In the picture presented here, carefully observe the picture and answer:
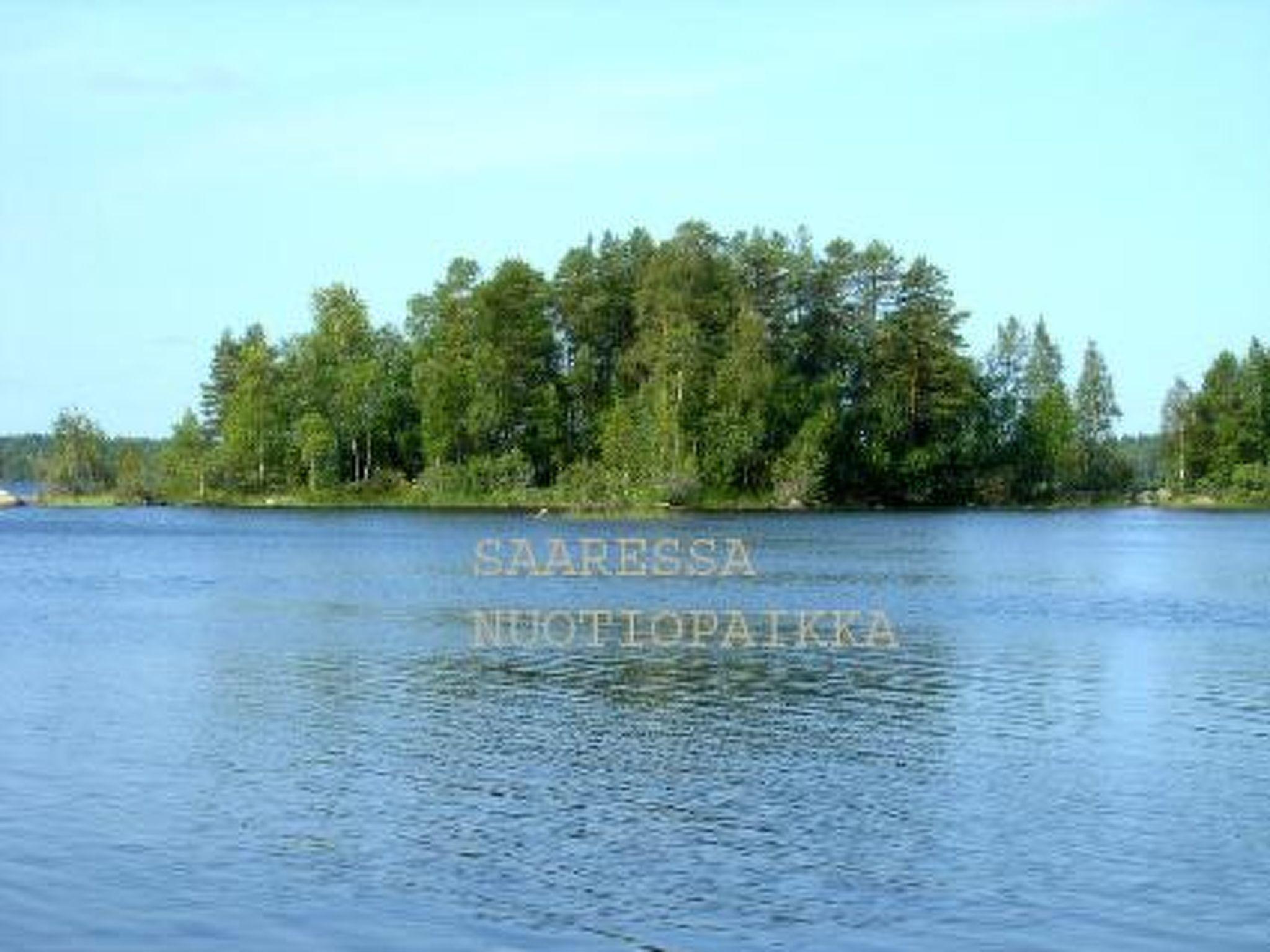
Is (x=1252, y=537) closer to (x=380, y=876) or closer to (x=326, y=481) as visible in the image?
(x=326, y=481)

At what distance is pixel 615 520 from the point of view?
342 ft

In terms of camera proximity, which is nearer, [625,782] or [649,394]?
[625,782]

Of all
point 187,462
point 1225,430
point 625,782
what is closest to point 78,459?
point 187,462

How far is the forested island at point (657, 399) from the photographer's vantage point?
374 ft

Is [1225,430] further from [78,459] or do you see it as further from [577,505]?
[78,459]

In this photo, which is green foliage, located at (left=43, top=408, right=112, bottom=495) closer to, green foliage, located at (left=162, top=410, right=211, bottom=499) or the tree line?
green foliage, located at (left=162, top=410, right=211, bottom=499)

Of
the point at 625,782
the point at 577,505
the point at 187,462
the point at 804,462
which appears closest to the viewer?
the point at 625,782

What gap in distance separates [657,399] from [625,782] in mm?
91218

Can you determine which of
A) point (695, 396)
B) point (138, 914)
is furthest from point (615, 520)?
point (138, 914)

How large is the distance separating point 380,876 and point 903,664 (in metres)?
20.1

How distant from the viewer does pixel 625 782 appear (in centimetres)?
2256

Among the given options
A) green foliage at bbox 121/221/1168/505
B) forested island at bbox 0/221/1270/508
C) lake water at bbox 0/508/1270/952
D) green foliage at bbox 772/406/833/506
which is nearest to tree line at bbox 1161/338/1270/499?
forested island at bbox 0/221/1270/508

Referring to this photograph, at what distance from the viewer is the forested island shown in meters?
114

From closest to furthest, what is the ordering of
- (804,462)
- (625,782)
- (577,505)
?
(625,782) → (577,505) → (804,462)
